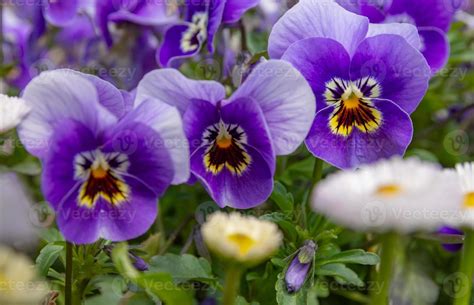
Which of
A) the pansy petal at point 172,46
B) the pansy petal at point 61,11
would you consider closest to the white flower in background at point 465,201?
the pansy petal at point 172,46

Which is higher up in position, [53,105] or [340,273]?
[53,105]

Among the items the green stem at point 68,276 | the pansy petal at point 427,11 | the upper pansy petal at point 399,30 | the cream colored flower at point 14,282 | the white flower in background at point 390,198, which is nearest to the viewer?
the white flower in background at point 390,198

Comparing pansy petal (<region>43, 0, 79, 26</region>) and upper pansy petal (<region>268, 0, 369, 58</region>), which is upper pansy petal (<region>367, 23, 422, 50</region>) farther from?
pansy petal (<region>43, 0, 79, 26</region>)

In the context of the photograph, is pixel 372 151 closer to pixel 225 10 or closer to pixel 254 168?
pixel 254 168

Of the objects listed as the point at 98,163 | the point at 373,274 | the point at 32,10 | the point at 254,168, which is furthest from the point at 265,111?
the point at 32,10

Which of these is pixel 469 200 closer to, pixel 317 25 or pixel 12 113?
pixel 317 25

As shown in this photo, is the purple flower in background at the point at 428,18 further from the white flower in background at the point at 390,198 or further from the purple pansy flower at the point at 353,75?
the white flower in background at the point at 390,198

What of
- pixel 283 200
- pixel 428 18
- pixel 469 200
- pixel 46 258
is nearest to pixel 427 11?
pixel 428 18

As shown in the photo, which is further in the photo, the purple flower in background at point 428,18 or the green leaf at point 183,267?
the purple flower in background at point 428,18
